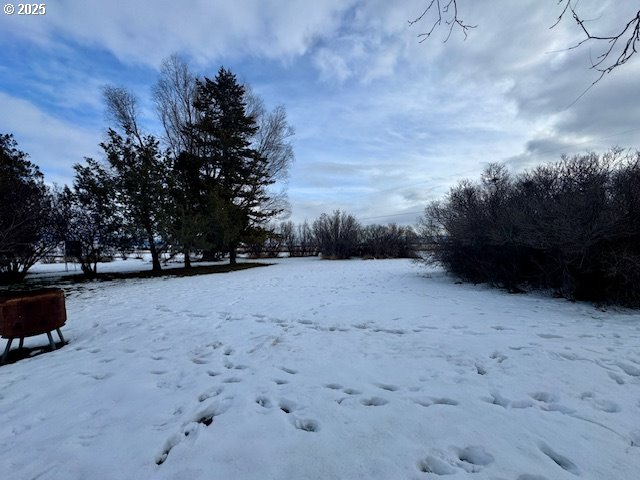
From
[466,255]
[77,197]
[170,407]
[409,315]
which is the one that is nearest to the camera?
[170,407]

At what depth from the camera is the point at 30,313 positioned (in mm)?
4383

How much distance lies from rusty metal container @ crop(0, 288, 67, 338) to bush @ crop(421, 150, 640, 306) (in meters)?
9.51

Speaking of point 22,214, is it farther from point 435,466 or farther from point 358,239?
point 358,239

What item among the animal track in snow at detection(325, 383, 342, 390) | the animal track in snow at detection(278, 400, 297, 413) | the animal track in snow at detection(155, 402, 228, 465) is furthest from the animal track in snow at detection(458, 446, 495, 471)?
the animal track in snow at detection(155, 402, 228, 465)

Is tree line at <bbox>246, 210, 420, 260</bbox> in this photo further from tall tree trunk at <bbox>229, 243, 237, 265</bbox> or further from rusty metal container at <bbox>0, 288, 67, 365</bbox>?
rusty metal container at <bbox>0, 288, 67, 365</bbox>

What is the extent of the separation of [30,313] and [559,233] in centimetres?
981

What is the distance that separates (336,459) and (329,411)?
1.90 ft

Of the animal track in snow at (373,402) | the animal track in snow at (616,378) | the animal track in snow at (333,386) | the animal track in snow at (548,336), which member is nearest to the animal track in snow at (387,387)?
the animal track in snow at (373,402)

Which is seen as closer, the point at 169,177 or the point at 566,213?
the point at 566,213

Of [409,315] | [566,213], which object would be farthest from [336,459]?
[566,213]

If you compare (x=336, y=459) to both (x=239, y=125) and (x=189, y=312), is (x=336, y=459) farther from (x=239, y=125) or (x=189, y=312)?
(x=239, y=125)

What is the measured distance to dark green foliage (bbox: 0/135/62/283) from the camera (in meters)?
10.5

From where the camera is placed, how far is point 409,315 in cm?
579

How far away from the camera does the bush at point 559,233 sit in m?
5.93
